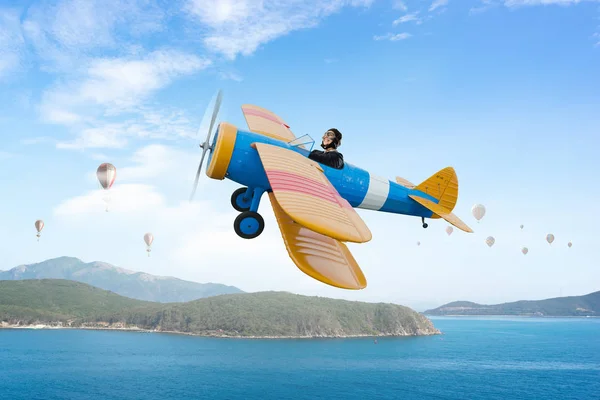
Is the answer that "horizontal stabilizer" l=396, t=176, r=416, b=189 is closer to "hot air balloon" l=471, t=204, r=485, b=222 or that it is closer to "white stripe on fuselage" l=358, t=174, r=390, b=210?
"white stripe on fuselage" l=358, t=174, r=390, b=210

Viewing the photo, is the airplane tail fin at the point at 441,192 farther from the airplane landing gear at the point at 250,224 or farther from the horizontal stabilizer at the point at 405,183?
the airplane landing gear at the point at 250,224

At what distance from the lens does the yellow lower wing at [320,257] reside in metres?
6.11

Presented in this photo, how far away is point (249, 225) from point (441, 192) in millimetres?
6098

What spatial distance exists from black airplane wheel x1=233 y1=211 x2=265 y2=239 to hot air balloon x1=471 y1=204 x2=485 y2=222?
37.9m

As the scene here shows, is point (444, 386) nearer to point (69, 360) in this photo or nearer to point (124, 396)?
point (124, 396)

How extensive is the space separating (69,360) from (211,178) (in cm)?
17492

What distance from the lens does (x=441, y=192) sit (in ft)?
40.5

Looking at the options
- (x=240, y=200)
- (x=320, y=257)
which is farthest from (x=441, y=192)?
(x=320, y=257)

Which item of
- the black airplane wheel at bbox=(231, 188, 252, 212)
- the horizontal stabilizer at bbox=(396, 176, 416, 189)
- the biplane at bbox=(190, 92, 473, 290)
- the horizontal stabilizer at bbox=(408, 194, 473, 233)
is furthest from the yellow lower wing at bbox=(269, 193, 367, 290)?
the horizontal stabilizer at bbox=(396, 176, 416, 189)

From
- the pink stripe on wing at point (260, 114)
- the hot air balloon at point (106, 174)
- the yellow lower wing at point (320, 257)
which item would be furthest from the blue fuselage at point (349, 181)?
the hot air balloon at point (106, 174)

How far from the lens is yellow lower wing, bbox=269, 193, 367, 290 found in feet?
20.1

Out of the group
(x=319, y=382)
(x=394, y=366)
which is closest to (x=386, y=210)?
(x=319, y=382)

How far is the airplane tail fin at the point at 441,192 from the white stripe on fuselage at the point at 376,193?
104cm

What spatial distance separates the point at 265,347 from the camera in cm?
19038
